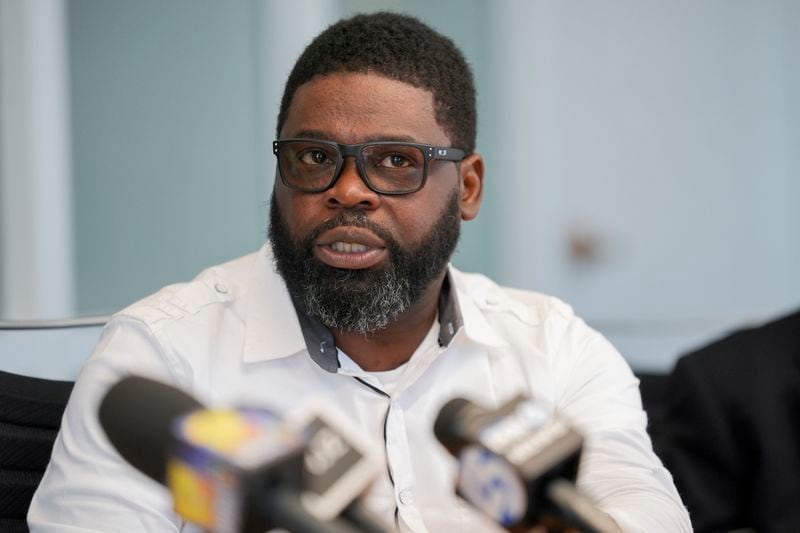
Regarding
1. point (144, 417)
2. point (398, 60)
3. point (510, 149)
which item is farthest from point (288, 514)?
point (510, 149)

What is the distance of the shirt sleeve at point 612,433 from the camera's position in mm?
1288

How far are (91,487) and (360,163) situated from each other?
0.61 m

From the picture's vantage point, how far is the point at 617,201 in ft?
12.4

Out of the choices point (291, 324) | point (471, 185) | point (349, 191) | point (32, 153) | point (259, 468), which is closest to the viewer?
point (259, 468)

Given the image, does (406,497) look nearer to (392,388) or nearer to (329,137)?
(392,388)

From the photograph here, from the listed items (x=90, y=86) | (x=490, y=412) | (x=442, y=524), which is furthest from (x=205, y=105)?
(x=490, y=412)

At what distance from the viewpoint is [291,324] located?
150 cm

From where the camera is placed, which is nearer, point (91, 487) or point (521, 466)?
point (521, 466)

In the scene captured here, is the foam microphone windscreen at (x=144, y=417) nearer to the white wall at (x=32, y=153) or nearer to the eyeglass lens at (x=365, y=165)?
the eyeglass lens at (x=365, y=165)

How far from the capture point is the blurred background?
2.75 metres

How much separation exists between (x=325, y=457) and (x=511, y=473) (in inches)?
5.2

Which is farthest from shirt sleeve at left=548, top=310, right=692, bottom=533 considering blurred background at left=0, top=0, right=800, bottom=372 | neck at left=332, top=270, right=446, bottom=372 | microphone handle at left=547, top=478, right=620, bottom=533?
blurred background at left=0, top=0, right=800, bottom=372

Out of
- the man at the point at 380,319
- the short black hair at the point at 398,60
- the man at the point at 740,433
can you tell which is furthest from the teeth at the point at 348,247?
the man at the point at 740,433

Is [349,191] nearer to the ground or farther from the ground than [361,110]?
nearer to the ground
